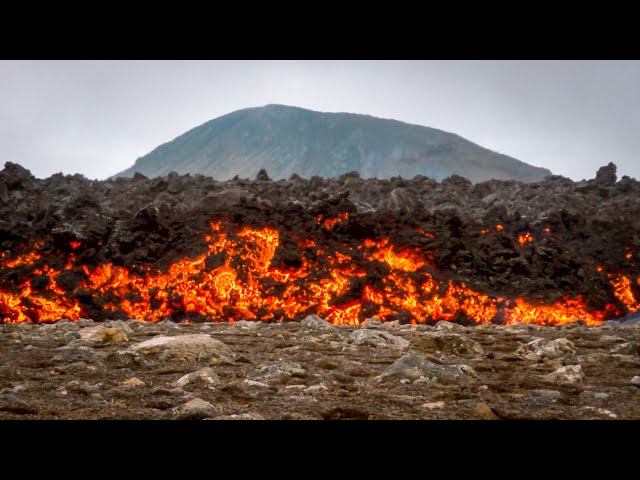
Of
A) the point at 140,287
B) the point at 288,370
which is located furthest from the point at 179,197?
the point at 288,370

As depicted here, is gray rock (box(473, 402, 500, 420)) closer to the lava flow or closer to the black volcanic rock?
the lava flow

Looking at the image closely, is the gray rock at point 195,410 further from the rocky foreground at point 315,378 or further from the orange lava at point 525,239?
the orange lava at point 525,239

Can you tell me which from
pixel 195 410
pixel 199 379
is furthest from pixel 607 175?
pixel 195 410

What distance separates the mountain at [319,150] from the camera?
187 feet

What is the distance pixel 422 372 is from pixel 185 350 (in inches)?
93.5

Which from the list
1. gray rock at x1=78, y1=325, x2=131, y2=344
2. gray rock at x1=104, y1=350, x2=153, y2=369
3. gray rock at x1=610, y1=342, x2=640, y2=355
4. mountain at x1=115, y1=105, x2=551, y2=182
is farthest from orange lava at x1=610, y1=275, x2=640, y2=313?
mountain at x1=115, y1=105, x2=551, y2=182

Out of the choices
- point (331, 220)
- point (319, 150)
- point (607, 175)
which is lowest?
point (331, 220)

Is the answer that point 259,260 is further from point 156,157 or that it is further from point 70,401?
point 156,157

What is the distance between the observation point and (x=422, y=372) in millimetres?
3799

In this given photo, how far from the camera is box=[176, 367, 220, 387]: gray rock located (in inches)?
140

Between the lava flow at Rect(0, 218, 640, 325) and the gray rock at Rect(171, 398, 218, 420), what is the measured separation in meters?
12.2

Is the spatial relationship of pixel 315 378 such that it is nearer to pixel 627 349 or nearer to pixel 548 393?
pixel 548 393
